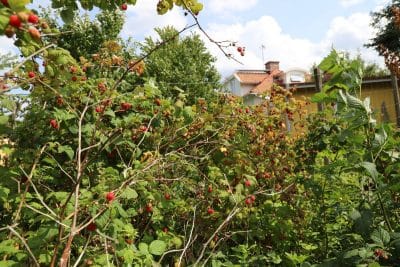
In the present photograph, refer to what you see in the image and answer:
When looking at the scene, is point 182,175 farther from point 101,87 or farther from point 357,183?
point 357,183

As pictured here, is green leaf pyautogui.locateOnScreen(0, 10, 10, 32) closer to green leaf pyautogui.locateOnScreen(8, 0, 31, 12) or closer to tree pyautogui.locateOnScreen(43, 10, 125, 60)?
green leaf pyautogui.locateOnScreen(8, 0, 31, 12)

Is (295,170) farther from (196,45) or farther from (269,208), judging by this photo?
(196,45)

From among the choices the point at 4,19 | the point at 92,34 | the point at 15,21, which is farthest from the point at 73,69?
the point at 92,34

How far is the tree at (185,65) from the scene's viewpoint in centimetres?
2044

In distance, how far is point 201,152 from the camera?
13.8ft

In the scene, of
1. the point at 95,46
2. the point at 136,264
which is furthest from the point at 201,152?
the point at 95,46

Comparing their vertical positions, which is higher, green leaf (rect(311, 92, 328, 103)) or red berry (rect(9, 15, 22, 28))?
red berry (rect(9, 15, 22, 28))

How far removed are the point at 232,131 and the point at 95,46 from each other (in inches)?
537

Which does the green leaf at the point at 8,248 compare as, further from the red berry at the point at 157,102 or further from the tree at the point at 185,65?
the tree at the point at 185,65

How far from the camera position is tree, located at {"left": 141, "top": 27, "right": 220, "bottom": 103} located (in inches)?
805

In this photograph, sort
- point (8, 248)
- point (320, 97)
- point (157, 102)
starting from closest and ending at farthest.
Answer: point (8, 248)
point (320, 97)
point (157, 102)

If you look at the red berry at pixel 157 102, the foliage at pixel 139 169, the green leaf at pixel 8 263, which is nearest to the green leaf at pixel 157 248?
the foliage at pixel 139 169

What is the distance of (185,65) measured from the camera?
70.1ft

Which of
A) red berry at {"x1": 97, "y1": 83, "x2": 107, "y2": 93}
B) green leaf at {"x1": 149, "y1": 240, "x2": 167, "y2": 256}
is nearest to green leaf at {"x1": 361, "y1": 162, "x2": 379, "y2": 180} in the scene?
green leaf at {"x1": 149, "y1": 240, "x2": 167, "y2": 256}
